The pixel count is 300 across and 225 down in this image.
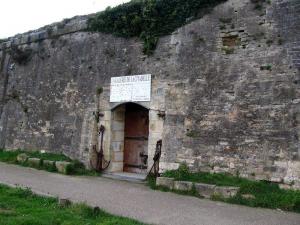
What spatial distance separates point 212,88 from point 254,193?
278 cm

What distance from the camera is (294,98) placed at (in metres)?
8.69

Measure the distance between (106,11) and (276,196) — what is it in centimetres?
776

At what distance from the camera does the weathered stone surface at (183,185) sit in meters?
9.12

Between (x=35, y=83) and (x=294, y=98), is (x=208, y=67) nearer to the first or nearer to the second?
(x=294, y=98)

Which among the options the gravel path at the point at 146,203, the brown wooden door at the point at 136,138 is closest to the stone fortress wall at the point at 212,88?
the brown wooden door at the point at 136,138

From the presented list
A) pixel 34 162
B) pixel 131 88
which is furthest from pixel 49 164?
pixel 131 88

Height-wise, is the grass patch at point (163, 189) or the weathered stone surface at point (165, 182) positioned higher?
the weathered stone surface at point (165, 182)

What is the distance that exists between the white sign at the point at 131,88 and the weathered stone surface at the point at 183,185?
276 centimetres

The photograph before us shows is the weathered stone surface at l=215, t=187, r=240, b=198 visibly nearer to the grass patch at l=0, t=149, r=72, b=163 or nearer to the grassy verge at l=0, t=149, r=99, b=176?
the grassy verge at l=0, t=149, r=99, b=176

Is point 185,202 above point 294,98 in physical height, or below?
below

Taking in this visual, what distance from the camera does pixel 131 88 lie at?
11.7 metres

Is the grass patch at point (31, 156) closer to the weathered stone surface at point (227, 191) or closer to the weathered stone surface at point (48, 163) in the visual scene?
the weathered stone surface at point (48, 163)

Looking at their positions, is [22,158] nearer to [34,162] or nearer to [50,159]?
[34,162]

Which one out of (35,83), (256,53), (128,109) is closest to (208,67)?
(256,53)
